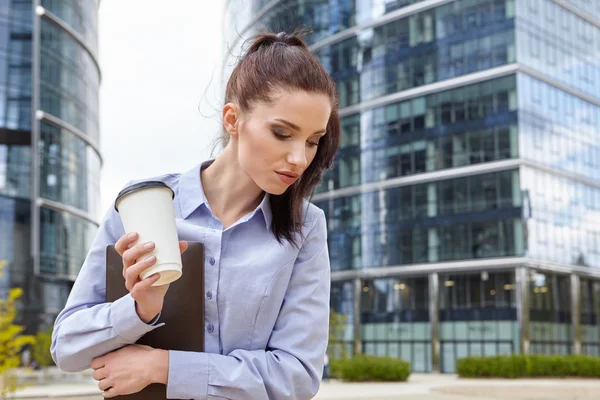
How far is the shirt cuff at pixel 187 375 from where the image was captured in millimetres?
1800

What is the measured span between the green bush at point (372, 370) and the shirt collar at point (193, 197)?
33.1 m

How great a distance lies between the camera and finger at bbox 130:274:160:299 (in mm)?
1631

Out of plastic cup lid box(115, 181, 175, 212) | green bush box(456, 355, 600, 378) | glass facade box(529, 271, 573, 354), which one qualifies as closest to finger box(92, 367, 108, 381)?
plastic cup lid box(115, 181, 175, 212)

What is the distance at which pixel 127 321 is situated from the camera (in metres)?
1.75

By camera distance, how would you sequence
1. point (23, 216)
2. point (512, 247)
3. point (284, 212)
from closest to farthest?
point (284, 212), point (512, 247), point (23, 216)

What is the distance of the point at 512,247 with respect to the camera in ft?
144

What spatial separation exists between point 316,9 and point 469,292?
21801 mm

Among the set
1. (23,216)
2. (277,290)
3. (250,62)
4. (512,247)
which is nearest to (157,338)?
(277,290)

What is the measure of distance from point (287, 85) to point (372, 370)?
33384 mm

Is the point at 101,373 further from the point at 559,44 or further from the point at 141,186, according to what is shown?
the point at 559,44

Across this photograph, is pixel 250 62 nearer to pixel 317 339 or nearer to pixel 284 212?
pixel 284 212

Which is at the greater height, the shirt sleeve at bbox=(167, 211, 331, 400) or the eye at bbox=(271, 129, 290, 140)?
the eye at bbox=(271, 129, 290, 140)

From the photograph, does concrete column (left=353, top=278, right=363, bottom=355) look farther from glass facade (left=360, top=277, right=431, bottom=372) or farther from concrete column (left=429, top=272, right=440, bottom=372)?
concrete column (left=429, top=272, right=440, bottom=372)

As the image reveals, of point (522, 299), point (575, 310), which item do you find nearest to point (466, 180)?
point (522, 299)
